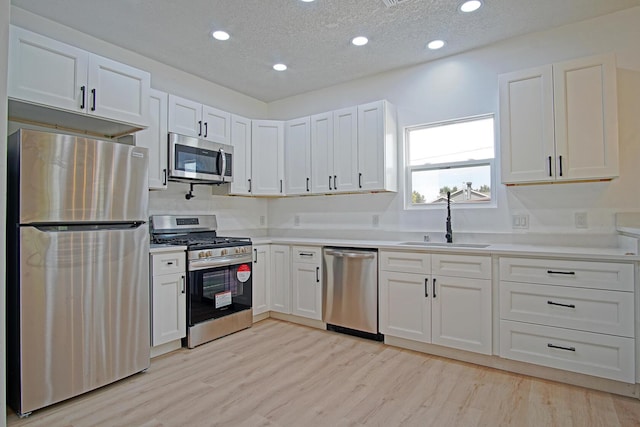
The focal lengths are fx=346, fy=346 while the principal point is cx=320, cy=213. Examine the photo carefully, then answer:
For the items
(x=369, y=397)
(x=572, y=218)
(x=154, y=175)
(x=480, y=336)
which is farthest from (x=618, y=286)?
(x=154, y=175)

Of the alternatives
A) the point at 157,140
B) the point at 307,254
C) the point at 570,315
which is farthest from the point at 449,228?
the point at 157,140

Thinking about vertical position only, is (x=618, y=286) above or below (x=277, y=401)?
above

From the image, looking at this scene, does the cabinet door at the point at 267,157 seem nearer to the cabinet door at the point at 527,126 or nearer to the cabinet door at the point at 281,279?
the cabinet door at the point at 281,279

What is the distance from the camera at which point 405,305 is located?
A: 3014 mm

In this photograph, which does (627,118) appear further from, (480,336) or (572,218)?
(480,336)

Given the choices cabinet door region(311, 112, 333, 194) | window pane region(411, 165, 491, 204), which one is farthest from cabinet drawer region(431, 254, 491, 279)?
cabinet door region(311, 112, 333, 194)

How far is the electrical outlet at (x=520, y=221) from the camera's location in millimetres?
2982

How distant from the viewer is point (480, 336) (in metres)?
2.66

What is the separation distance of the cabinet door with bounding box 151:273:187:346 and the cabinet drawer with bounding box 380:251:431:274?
5.85 ft

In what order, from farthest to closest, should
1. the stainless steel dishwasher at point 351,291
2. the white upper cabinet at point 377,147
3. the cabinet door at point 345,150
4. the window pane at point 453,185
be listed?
the cabinet door at point 345,150 → the white upper cabinet at point 377,147 → the window pane at point 453,185 → the stainless steel dishwasher at point 351,291

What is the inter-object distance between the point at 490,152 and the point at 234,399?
2980 millimetres

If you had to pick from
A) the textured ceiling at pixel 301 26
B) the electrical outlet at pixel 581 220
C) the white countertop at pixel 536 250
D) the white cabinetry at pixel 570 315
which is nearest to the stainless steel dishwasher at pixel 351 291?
the white countertop at pixel 536 250

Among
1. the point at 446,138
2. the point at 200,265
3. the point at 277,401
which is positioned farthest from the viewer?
the point at 446,138

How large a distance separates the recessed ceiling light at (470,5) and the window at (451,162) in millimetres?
1008
